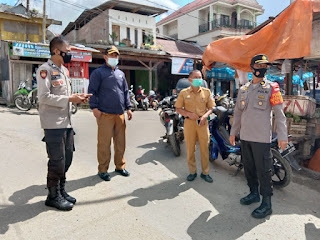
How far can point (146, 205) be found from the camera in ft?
10.5

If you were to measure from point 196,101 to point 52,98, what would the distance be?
2.07 m

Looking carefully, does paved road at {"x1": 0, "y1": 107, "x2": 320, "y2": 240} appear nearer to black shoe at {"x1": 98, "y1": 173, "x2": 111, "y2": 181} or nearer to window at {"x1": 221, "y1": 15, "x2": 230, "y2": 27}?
black shoe at {"x1": 98, "y1": 173, "x2": 111, "y2": 181}

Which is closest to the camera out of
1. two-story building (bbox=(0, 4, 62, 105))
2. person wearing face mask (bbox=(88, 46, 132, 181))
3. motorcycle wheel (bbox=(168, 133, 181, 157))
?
person wearing face mask (bbox=(88, 46, 132, 181))

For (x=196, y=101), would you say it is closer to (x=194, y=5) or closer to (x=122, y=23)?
(x=122, y=23)

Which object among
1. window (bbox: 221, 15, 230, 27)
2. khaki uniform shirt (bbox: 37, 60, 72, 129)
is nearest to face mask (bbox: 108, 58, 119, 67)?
khaki uniform shirt (bbox: 37, 60, 72, 129)

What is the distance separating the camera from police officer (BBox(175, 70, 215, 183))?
12.8 feet

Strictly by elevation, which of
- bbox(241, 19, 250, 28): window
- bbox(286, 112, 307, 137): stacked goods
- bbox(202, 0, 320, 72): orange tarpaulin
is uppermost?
bbox(241, 19, 250, 28): window

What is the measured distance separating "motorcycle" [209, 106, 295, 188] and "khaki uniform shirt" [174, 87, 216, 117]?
597 mm

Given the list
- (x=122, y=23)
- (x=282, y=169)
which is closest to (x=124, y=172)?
(x=282, y=169)

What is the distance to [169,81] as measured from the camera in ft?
65.6

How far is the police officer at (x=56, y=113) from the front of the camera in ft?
9.36

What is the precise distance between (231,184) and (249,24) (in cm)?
2607

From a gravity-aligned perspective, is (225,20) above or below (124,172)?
above

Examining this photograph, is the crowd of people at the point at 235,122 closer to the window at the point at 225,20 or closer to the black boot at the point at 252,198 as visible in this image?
the black boot at the point at 252,198
